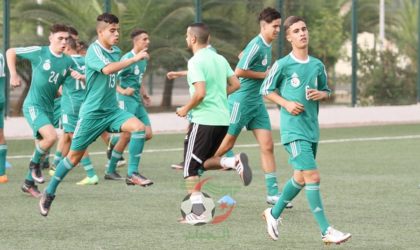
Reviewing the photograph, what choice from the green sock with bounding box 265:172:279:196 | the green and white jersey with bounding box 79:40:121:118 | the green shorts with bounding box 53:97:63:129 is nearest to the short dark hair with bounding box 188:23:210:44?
the green and white jersey with bounding box 79:40:121:118

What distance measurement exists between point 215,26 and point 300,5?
2.58m

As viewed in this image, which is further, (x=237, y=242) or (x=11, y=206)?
(x=11, y=206)

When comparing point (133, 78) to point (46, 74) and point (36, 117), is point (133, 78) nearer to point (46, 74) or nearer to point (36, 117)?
point (46, 74)

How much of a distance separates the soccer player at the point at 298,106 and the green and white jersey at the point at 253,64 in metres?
2.33

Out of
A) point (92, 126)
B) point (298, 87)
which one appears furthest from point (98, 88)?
point (298, 87)

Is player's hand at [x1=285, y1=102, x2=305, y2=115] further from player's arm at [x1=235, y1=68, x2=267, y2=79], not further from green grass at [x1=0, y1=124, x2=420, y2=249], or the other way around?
player's arm at [x1=235, y1=68, x2=267, y2=79]

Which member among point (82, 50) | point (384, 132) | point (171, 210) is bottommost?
point (384, 132)

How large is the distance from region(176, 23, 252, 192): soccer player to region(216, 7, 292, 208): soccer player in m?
1.77

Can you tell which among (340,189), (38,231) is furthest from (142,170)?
(38,231)

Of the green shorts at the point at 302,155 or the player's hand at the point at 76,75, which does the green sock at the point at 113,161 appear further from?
the green shorts at the point at 302,155

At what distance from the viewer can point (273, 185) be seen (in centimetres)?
1311

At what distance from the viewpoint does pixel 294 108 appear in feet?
34.4

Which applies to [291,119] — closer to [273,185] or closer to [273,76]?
[273,76]

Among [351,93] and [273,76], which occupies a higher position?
[273,76]
